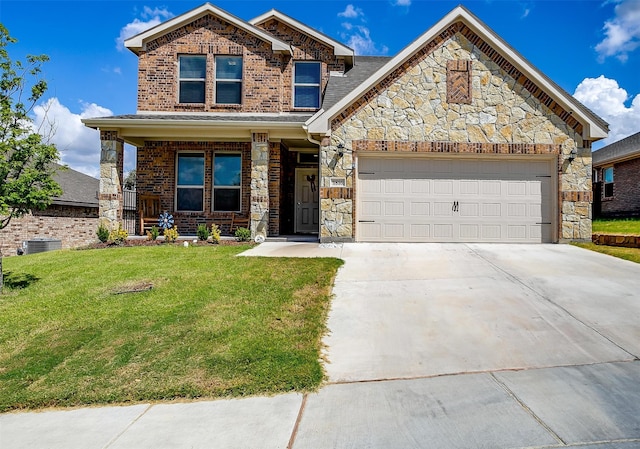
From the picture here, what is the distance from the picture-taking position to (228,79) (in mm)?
13344

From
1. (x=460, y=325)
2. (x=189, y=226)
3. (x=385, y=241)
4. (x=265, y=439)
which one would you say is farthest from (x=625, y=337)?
(x=189, y=226)

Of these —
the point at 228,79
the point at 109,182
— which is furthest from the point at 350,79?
the point at 109,182

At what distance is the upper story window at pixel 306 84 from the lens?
1376 cm

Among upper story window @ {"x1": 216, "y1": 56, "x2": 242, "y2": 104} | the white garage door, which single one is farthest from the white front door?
the white garage door

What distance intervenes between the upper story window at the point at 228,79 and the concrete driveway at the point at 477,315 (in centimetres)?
801

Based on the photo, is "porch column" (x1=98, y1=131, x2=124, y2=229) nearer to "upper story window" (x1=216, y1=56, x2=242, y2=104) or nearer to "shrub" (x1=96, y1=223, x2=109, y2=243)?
"shrub" (x1=96, y1=223, x2=109, y2=243)

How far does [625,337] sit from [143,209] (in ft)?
41.0

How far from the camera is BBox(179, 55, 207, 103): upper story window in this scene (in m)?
13.3

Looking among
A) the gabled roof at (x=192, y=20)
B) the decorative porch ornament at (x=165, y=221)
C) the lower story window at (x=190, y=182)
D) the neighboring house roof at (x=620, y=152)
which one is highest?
the gabled roof at (x=192, y=20)

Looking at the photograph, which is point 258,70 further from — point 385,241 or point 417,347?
point 417,347

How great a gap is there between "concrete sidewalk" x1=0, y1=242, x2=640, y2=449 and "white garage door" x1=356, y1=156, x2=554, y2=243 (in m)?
4.15

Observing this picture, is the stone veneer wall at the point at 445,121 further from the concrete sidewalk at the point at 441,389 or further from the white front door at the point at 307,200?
the concrete sidewalk at the point at 441,389

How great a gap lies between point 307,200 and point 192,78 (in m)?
5.87

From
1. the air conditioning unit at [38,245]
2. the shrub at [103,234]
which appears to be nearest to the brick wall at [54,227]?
the air conditioning unit at [38,245]
